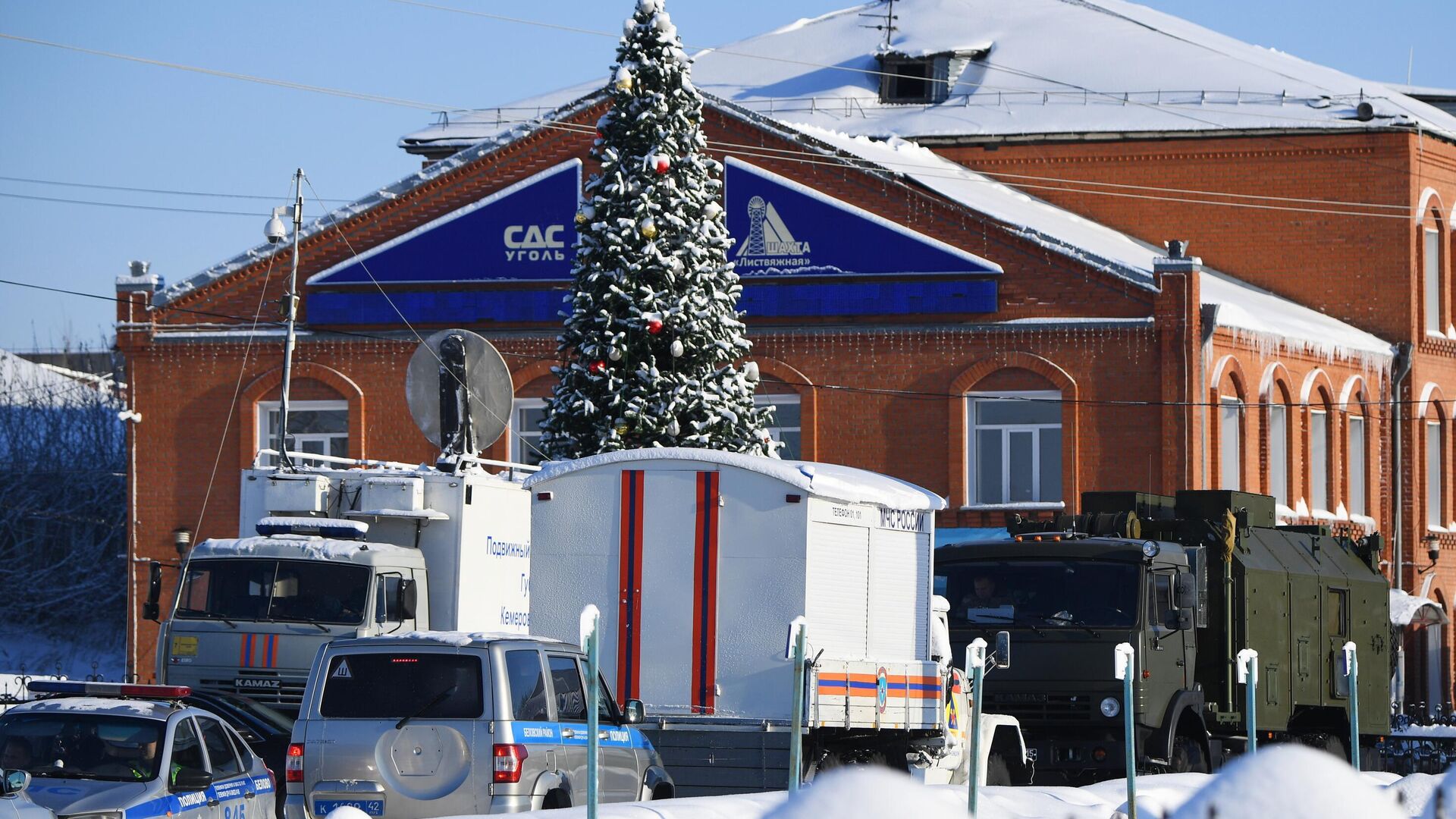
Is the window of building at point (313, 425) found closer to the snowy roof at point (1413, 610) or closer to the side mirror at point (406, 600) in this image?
the side mirror at point (406, 600)

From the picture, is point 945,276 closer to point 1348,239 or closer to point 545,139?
point 545,139

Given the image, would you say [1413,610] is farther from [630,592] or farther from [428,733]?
[428,733]

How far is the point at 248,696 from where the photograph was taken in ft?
68.1

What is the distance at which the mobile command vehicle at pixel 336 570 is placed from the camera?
20.8 meters

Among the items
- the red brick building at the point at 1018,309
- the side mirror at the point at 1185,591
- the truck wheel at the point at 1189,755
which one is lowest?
the truck wheel at the point at 1189,755

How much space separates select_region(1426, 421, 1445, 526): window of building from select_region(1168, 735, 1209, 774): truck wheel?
23.8 m

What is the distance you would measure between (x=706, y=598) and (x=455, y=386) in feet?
34.8

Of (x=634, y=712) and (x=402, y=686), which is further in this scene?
(x=634, y=712)

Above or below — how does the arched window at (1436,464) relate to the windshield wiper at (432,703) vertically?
above

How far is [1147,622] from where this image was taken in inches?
777

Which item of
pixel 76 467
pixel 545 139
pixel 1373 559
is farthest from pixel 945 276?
pixel 76 467

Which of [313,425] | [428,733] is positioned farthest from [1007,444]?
[428,733]

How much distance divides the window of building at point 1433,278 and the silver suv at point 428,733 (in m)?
33.8

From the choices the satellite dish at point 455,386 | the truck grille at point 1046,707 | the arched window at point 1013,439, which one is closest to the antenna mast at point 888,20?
the arched window at point 1013,439
